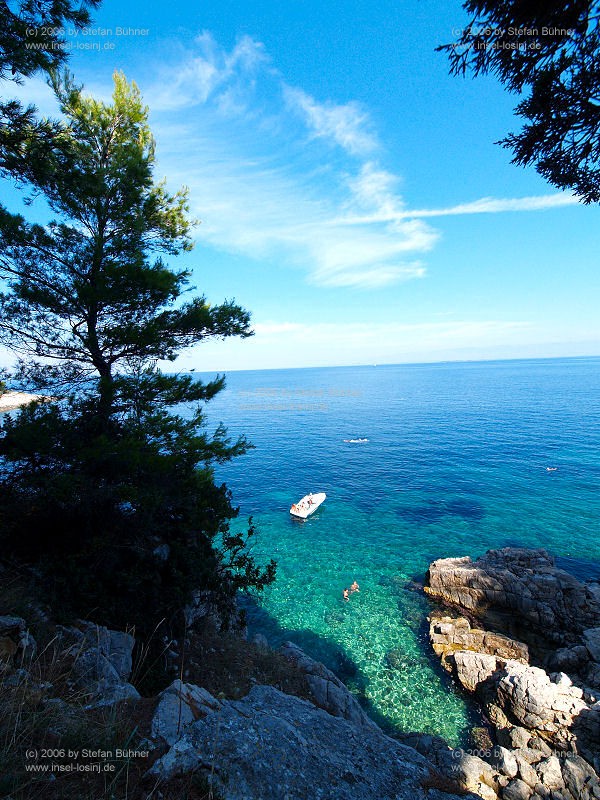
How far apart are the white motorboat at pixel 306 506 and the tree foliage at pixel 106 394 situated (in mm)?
17446

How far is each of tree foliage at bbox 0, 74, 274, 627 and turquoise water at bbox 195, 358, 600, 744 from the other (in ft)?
27.7

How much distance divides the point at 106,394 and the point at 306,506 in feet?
76.4

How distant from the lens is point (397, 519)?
98.0 ft

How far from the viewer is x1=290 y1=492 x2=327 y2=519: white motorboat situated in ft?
98.6

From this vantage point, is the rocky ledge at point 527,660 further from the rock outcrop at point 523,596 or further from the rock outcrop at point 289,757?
the rock outcrop at point 289,757

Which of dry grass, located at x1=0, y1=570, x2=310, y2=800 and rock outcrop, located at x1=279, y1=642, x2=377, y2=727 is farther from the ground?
dry grass, located at x1=0, y1=570, x2=310, y2=800

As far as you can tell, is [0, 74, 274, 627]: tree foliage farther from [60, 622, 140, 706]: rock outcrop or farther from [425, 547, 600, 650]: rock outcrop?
[425, 547, 600, 650]: rock outcrop

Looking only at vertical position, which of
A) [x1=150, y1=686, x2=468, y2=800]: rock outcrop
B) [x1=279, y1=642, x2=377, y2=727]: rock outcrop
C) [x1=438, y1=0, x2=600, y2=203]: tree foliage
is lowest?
[x1=279, y1=642, x2=377, y2=727]: rock outcrop

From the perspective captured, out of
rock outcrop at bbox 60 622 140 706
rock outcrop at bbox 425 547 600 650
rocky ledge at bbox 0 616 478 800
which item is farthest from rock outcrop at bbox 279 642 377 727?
rock outcrop at bbox 425 547 600 650

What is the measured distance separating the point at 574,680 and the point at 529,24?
69.1ft

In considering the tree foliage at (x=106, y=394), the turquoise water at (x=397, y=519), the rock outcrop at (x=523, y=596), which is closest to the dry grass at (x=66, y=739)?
the tree foliage at (x=106, y=394)

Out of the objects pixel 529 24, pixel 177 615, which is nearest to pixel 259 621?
pixel 177 615

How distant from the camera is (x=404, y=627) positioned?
17938mm

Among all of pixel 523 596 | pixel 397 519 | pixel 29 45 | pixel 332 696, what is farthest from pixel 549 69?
pixel 397 519
